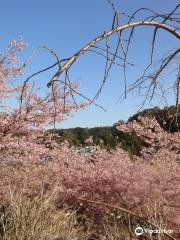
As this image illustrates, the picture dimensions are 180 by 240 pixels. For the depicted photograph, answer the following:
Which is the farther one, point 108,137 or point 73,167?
point 108,137

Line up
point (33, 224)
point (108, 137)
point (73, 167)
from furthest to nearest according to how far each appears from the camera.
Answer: point (108, 137), point (73, 167), point (33, 224)

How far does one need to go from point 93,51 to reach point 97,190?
8117 millimetres

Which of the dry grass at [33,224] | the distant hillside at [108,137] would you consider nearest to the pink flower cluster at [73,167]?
the dry grass at [33,224]

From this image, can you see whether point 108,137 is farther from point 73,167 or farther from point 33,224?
point 33,224

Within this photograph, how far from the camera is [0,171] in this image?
37.9 ft

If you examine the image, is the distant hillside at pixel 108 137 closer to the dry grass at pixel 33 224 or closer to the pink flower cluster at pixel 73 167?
the pink flower cluster at pixel 73 167

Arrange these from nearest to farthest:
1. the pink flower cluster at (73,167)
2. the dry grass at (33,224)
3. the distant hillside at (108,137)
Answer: the dry grass at (33,224), the pink flower cluster at (73,167), the distant hillside at (108,137)

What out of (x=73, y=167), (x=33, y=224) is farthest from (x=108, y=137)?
(x=33, y=224)

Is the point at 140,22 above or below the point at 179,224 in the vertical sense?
above

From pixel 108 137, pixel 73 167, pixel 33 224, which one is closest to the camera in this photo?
pixel 33 224

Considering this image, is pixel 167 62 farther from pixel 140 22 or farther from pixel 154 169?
pixel 154 169

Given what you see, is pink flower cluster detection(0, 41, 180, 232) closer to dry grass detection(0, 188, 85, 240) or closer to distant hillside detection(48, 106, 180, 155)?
dry grass detection(0, 188, 85, 240)

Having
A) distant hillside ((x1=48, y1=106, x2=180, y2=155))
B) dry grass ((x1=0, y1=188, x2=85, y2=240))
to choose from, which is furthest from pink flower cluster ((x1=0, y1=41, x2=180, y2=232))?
distant hillside ((x1=48, y1=106, x2=180, y2=155))

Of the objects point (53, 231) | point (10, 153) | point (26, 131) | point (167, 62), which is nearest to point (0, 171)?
point (10, 153)
